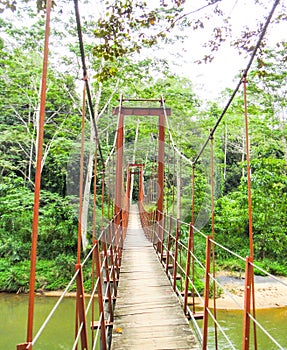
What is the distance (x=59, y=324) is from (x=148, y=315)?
4.04 metres

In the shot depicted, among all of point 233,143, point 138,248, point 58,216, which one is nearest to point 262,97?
point 138,248

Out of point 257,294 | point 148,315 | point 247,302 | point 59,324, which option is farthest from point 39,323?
point 247,302

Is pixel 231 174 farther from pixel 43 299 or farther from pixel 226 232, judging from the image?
pixel 43 299

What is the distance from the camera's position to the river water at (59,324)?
15.2 ft

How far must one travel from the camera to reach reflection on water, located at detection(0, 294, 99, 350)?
4637mm

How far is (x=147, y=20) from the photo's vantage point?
1.87 m

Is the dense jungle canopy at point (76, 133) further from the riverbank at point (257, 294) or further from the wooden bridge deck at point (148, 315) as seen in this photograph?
the wooden bridge deck at point (148, 315)

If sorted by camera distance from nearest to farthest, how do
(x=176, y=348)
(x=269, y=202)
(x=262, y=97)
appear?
(x=176, y=348) < (x=262, y=97) < (x=269, y=202)

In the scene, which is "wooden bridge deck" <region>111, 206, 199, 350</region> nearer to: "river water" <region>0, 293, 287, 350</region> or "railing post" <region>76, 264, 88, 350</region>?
"railing post" <region>76, 264, 88, 350</region>

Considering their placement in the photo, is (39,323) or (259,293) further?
(259,293)

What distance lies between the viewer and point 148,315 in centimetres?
194

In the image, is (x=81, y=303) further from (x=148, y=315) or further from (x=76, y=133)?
(x=76, y=133)

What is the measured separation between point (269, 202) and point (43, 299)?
18.2 feet

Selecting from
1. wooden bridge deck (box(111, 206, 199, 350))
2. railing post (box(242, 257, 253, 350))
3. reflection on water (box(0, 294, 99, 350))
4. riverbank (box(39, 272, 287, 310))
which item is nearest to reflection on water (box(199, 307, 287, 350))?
riverbank (box(39, 272, 287, 310))
